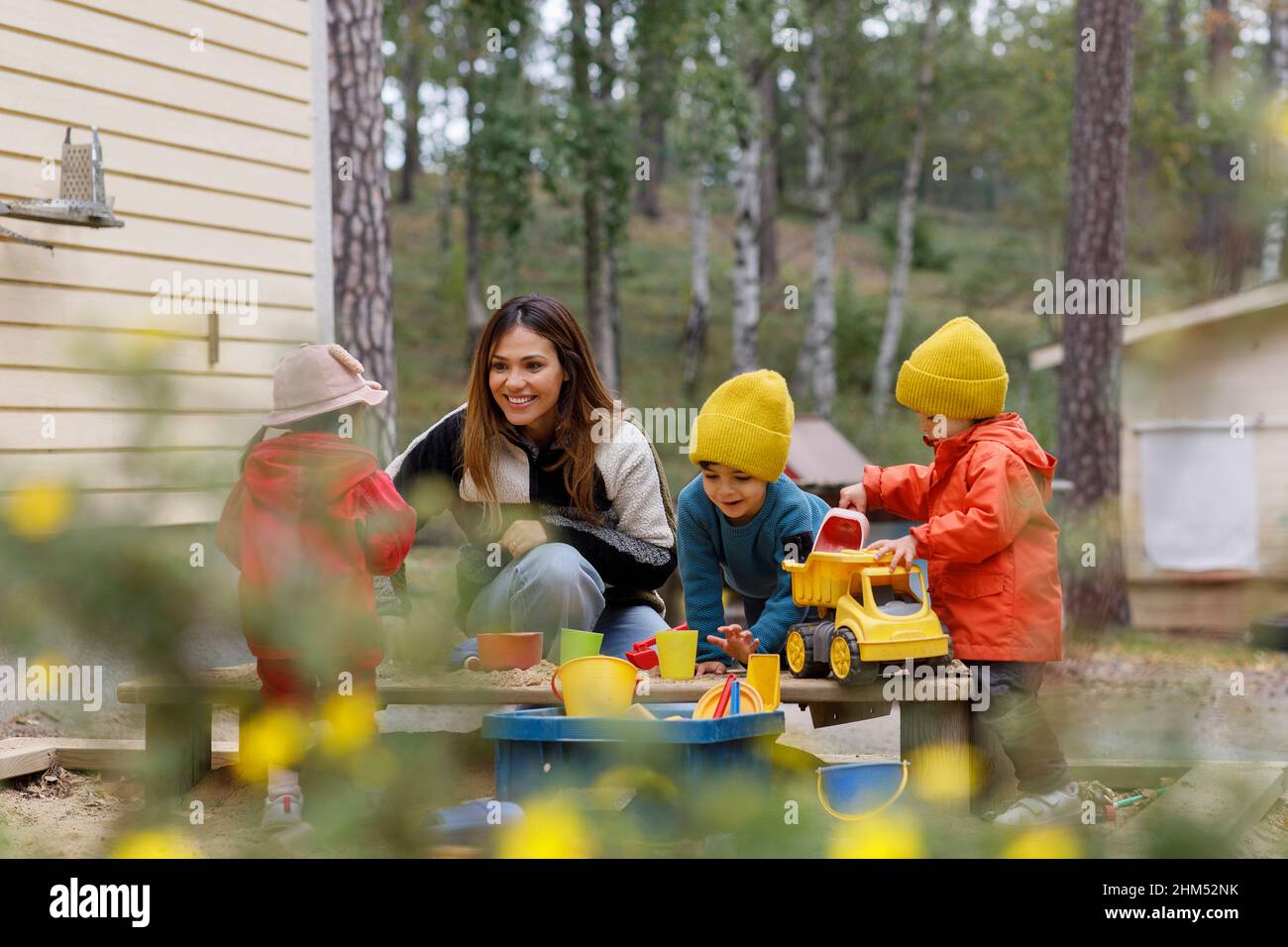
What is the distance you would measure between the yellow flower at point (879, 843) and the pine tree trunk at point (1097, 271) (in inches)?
388

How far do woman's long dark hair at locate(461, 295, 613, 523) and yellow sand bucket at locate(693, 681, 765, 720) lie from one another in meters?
1.13

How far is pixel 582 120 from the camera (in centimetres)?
1576

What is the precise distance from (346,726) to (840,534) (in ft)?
7.74

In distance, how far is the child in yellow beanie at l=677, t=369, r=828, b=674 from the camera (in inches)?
133

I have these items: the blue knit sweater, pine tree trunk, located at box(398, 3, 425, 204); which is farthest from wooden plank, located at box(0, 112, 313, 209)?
pine tree trunk, located at box(398, 3, 425, 204)

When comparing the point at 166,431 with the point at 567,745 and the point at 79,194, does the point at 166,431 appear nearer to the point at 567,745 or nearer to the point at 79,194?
the point at 567,745

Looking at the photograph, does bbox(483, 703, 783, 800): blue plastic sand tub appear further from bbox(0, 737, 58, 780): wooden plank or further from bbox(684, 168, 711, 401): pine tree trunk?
bbox(684, 168, 711, 401): pine tree trunk

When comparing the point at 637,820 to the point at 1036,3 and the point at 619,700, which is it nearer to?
the point at 619,700

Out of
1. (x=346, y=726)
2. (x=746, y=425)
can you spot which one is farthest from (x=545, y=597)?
(x=346, y=726)

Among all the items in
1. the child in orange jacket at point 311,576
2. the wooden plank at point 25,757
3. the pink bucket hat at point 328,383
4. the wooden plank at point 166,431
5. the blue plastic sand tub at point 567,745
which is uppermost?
the pink bucket hat at point 328,383

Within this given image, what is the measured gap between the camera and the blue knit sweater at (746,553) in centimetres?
356

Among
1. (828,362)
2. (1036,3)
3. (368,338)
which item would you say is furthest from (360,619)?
(1036,3)

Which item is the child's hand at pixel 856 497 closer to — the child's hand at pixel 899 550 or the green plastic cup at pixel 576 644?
the child's hand at pixel 899 550

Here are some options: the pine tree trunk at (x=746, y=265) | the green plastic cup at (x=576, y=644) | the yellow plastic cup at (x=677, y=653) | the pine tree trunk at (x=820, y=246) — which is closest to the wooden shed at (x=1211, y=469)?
the pine tree trunk at (x=746, y=265)
